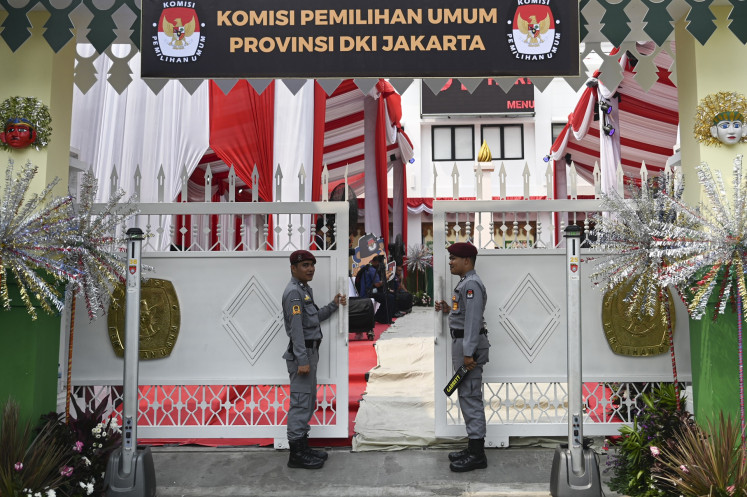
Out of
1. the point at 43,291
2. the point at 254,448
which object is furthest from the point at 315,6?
the point at 254,448

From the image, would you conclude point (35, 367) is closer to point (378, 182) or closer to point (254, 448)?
point (254, 448)

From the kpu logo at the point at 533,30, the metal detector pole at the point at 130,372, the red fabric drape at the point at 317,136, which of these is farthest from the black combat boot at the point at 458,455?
the red fabric drape at the point at 317,136

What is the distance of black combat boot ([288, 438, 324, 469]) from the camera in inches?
159

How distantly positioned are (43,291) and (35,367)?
69 centimetres

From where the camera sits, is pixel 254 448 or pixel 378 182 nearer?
pixel 254 448

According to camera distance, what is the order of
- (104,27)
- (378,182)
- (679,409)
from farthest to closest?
(378,182), (104,27), (679,409)

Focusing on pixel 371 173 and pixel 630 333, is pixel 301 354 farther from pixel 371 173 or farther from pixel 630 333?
pixel 371 173

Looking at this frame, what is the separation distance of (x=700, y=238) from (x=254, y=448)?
11.0 ft

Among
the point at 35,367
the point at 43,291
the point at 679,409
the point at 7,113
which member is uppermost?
the point at 7,113

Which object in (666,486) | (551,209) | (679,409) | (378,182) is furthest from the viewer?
(378,182)

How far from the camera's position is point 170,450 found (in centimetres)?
443

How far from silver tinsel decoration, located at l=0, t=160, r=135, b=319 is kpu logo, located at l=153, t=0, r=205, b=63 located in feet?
3.29

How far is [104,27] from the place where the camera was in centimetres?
405

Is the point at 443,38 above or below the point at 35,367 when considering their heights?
above
